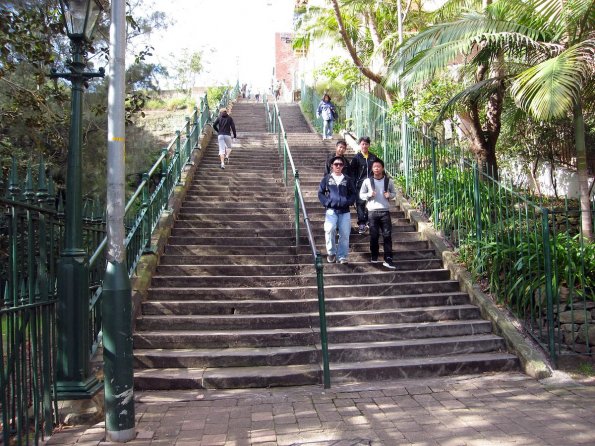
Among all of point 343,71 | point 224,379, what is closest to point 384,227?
point 224,379

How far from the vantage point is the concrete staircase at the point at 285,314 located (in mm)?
5430

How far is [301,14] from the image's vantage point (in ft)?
56.0

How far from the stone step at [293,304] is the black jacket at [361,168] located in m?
2.11

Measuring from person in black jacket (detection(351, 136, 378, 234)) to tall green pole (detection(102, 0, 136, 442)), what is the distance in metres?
4.49

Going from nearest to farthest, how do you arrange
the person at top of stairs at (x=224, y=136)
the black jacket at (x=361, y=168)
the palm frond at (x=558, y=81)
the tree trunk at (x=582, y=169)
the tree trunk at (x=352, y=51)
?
1. the palm frond at (x=558, y=81)
2. the tree trunk at (x=582, y=169)
3. the black jacket at (x=361, y=168)
4. the tree trunk at (x=352, y=51)
5. the person at top of stairs at (x=224, y=136)

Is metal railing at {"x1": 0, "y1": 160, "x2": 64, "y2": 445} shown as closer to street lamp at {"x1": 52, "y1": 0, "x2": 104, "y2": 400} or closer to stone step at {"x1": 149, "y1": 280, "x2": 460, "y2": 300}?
street lamp at {"x1": 52, "y1": 0, "x2": 104, "y2": 400}

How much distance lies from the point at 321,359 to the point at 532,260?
2.75 m

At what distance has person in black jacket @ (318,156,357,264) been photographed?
23.7 feet

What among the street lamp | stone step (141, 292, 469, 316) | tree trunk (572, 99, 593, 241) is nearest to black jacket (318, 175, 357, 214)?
stone step (141, 292, 469, 316)

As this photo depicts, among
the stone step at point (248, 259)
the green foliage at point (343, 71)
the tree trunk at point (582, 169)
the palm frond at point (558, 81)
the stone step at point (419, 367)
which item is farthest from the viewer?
the green foliage at point (343, 71)

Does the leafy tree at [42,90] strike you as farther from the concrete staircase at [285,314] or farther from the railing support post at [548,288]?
the railing support post at [548,288]

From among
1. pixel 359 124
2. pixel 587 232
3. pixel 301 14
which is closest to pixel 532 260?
pixel 587 232

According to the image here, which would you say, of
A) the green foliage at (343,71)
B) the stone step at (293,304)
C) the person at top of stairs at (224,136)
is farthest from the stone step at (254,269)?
the green foliage at (343,71)

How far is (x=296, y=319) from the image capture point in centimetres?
621
